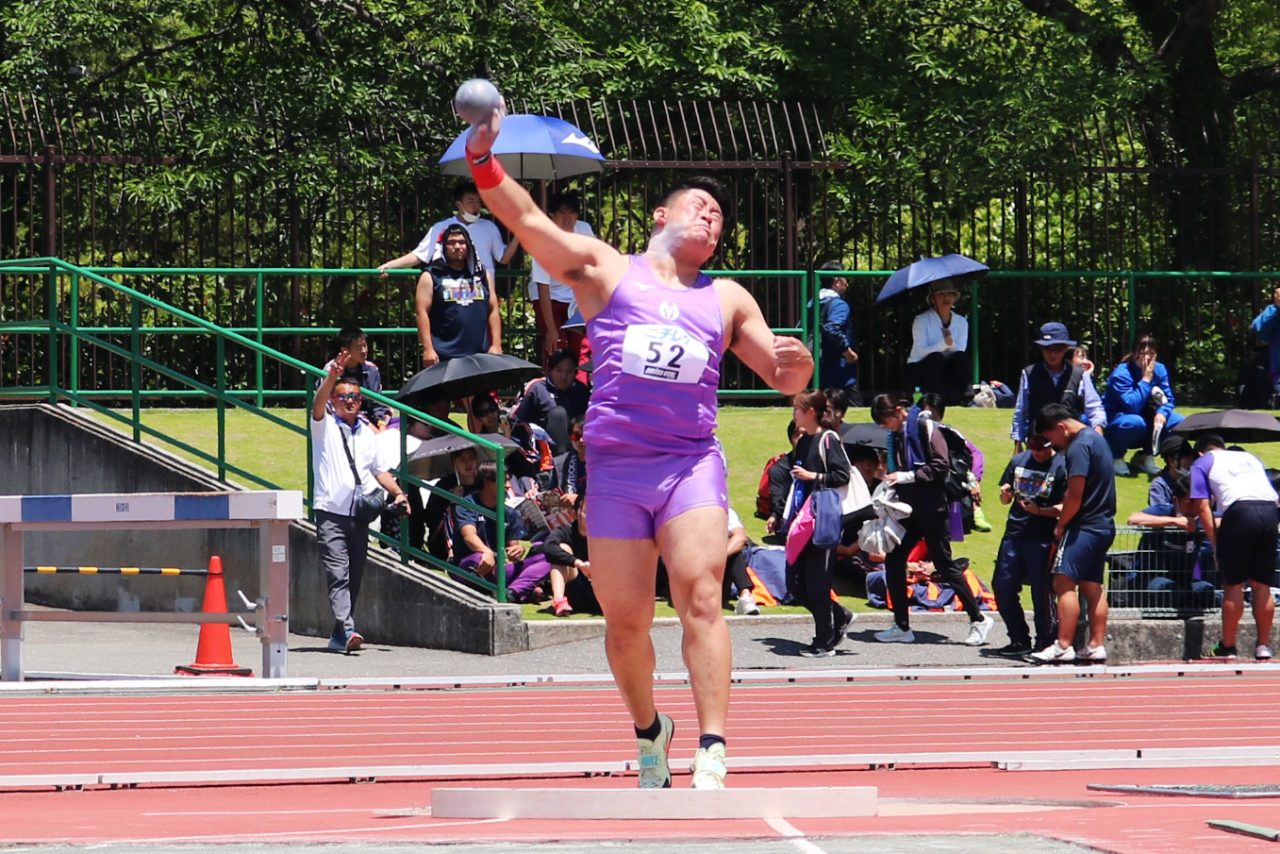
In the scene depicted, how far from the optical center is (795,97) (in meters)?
24.8

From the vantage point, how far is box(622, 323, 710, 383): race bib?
A: 7055 mm

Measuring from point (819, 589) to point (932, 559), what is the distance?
1464 millimetres

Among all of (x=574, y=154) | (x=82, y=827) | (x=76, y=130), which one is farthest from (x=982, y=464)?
(x=82, y=827)

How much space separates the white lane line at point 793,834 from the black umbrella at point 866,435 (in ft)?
35.6

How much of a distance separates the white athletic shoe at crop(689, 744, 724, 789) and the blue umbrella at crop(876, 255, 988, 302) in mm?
13630

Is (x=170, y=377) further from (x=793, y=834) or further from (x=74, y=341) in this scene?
(x=793, y=834)

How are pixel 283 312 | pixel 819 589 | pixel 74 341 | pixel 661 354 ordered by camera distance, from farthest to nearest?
pixel 283 312, pixel 74 341, pixel 819 589, pixel 661 354

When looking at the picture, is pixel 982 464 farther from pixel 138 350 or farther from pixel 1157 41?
pixel 1157 41

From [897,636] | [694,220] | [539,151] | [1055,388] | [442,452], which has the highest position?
[539,151]

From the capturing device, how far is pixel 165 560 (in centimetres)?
1681

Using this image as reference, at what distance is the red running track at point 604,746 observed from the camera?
6191 millimetres

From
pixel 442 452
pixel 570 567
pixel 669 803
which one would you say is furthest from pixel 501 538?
pixel 669 803

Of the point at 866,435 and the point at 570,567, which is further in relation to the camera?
the point at 866,435

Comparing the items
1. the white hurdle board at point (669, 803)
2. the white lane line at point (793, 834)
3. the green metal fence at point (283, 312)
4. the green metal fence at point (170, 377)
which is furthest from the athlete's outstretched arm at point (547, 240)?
the green metal fence at point (283, 312)
